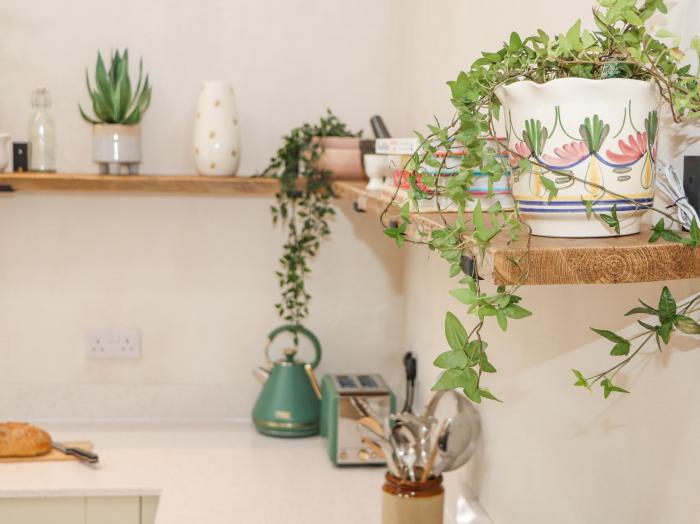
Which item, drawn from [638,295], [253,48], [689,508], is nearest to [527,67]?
[638,295]

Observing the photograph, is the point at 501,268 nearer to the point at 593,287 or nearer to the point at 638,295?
the point at 638,295

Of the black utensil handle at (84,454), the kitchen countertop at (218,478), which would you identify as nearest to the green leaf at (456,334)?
the kitchen countertop at (218,478)

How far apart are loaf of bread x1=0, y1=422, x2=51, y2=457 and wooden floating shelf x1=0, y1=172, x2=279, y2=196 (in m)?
0.61

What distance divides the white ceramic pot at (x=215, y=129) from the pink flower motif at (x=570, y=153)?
163 centimetres

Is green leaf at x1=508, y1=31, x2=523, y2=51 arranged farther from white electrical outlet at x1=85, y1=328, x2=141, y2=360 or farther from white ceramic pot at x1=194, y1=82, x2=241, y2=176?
white electrical outlet at x1=85, y1=328, x2=141, y2=360

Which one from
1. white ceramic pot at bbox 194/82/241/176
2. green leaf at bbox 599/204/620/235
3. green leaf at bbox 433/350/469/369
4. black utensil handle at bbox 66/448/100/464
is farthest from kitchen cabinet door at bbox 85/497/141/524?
green leaf at bbox 599/204/620/235

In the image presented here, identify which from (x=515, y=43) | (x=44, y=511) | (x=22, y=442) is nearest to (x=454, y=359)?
(x=515, y=43)

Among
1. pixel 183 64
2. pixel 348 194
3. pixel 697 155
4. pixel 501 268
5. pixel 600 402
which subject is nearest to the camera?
pixel 501 268

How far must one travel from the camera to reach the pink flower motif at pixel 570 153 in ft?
2.59

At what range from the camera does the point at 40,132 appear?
2.39 m

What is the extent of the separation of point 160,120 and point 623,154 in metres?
1.88

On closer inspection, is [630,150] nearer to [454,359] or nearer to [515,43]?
[515,43]

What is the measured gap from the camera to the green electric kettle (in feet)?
7.82

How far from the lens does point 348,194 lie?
1973 mm
